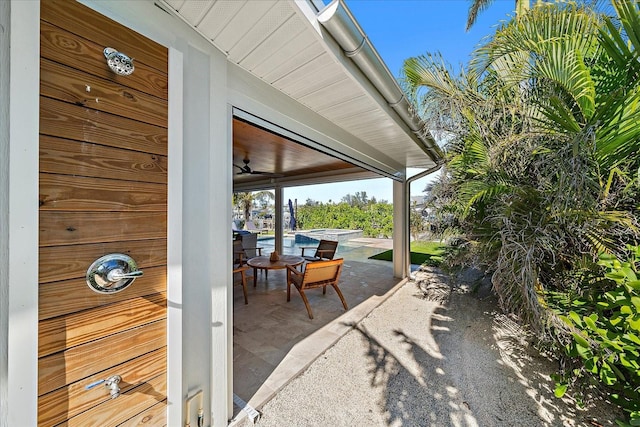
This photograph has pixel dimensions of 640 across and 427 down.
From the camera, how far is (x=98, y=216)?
110 centimetres

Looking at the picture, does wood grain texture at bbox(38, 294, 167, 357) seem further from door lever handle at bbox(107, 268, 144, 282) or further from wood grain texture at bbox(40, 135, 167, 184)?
wood grain texture at bbox(40, 135, 167, 184)

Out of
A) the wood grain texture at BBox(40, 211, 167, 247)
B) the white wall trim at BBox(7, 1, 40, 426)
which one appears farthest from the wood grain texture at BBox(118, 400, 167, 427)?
the wood grain texture at BBox(40, 211, 167, 247)

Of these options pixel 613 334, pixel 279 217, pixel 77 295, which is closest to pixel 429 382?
pixel 613 334

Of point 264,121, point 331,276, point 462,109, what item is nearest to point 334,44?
point 264,121

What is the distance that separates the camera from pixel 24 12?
890mm

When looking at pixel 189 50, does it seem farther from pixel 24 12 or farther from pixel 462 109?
pixel 462 109

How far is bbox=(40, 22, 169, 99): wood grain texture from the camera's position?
0.96 m

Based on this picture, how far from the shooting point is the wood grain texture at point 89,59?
964mm

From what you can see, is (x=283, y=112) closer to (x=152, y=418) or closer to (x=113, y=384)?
(x=113, y=384)

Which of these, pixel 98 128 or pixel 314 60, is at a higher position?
pixel 314 60

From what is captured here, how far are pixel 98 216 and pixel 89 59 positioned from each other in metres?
0.69

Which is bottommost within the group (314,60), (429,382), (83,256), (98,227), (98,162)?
(429,382)

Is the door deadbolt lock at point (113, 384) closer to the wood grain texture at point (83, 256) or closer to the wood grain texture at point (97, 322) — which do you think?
the wood grain texture at point (97, 322)

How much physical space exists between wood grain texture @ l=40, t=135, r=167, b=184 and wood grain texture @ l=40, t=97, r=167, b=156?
3 centimetres
